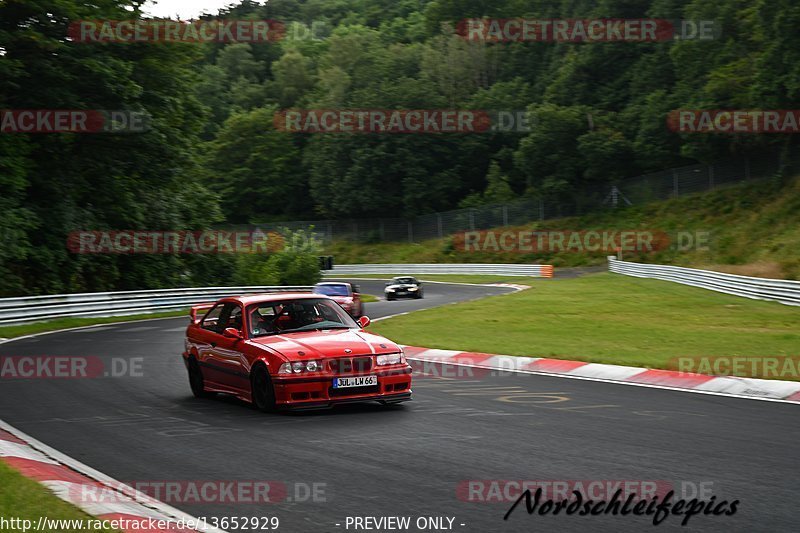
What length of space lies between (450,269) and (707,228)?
18.9 m

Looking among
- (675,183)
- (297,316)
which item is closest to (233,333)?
(297,316)

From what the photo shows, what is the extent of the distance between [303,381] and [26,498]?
15.5ft

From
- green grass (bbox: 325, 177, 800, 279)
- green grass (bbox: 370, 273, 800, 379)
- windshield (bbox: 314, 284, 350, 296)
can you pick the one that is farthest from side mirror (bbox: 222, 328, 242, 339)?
green grass (bbox: 325, 177, 800, 279)

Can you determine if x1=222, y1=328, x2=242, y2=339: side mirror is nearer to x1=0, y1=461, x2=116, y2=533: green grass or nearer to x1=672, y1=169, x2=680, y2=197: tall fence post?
x1=0, y1=461, x2=116, y2=533: green grass

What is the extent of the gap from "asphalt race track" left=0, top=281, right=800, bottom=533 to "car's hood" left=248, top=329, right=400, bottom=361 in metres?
0.73

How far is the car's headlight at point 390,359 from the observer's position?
11.5m

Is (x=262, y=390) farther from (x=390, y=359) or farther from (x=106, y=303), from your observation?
(x=106, y=303)

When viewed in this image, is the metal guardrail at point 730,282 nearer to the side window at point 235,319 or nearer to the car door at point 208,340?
the car door at point 208,340

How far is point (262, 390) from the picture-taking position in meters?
11.7

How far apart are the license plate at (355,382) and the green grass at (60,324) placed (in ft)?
61.5

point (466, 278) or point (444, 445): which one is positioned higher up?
point (444, 445)

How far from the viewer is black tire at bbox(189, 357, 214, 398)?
13.3m

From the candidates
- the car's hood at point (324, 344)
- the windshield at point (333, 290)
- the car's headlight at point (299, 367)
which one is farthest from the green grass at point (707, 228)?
the car's headlight at point (299, 367)

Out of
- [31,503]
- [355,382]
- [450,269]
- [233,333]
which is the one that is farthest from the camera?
[450,269]
